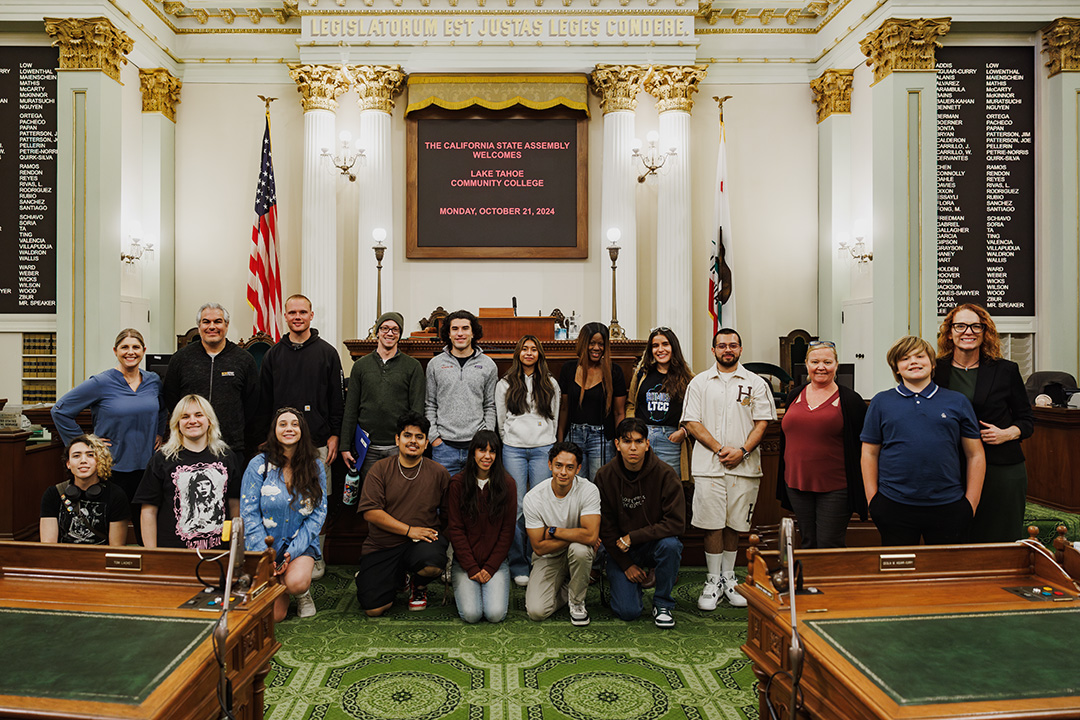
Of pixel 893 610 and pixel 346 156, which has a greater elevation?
pixel 346 156

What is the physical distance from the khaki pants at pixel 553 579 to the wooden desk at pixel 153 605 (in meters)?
1.83

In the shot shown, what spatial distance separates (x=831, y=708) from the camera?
2.01 metres

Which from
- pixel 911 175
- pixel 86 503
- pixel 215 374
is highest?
pixel 911 175

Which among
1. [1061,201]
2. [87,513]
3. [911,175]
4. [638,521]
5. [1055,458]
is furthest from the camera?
[911,175]

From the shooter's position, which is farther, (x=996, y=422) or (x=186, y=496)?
(x=186, y=496)

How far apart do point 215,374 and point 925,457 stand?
4.05 meters

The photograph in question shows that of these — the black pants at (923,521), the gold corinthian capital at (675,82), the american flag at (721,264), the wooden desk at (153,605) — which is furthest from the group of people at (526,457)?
the gold corinthian capital at (675,82)

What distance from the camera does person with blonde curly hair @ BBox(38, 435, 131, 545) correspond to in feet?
11.9

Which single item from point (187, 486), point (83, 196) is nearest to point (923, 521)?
point (187, 486)

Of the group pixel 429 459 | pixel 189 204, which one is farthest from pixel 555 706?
pixel 189 204

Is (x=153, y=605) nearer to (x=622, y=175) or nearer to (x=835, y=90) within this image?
(x=622, y=175)

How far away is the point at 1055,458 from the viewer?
579 centimetres

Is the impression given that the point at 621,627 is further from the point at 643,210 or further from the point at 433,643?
the point at 643,210

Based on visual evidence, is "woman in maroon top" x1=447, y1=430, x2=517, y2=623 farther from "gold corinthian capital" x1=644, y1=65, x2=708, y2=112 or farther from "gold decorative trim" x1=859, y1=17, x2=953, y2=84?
"gold decorative trim" x1=859, y1=17, x2=953, y2=84
